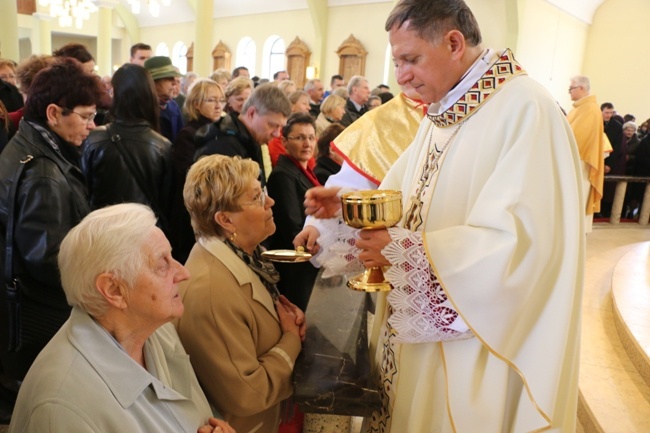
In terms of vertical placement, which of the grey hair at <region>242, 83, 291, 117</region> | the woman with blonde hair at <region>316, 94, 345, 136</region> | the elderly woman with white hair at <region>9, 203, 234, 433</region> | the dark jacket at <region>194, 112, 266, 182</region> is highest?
the grey hair at <region>242, 83, 291, 117</region>

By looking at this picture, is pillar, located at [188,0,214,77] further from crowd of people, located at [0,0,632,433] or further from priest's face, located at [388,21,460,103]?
priest's face, located at [388,21,460,103]

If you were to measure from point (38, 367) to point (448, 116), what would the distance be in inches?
52.8

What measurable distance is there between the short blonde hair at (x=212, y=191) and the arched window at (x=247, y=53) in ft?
61.6

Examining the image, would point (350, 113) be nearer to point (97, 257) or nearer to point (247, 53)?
point (97, 257)

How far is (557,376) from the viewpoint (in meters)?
1.47

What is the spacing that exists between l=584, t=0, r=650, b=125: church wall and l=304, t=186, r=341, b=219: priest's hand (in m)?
15.2

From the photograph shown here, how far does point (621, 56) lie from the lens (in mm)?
15164

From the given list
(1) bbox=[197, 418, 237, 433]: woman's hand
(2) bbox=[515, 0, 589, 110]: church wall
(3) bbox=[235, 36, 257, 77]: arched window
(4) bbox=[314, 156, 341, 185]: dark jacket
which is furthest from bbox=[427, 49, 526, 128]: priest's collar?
(3) bbox=[235, 36, 257, 77]: arched window

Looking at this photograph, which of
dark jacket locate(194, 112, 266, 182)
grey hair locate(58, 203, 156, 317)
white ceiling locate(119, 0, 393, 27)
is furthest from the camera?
white ceiling locate(119, 0, 393, 27)

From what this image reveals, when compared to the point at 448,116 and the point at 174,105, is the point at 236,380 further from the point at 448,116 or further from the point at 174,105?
the point at 174,105

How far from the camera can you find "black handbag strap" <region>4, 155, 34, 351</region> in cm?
210

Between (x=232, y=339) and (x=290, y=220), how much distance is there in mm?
1427

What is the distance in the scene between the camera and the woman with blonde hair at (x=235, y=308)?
1.73 metres

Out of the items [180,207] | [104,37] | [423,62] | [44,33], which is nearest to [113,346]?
[423,62]
